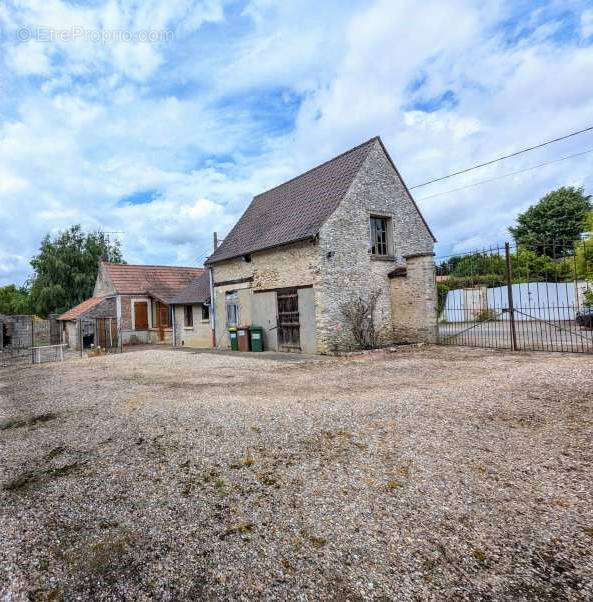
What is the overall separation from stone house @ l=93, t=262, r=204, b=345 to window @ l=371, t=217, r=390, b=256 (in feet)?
45.9

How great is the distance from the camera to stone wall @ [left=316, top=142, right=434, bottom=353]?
1340cm

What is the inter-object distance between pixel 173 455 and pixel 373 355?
9380 mm

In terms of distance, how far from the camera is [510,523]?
→ 2832 millimetres

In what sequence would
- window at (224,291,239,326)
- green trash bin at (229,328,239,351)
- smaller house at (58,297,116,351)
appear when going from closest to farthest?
green trash bin at (229,328,239,351) < window at (224,291,239,326) < smaller house at (58,297,116,351)

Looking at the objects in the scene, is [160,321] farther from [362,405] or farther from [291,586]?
[291,586]

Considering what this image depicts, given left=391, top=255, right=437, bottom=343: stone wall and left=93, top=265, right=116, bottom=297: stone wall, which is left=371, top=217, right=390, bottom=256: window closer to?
left=391, top=255, right=437, bottom=343: stone wall

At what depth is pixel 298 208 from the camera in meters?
16.2

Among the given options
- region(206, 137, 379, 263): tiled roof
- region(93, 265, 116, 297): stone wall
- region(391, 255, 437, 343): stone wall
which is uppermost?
region(206, 137, 379, 263): tiled roof

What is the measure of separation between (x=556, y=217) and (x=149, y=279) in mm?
34538

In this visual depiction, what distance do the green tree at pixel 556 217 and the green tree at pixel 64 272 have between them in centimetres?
3967

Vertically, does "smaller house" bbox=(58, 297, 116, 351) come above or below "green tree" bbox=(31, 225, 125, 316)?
below

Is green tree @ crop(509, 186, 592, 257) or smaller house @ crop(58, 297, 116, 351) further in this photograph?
green tree @ crop(509, 186, 592, 257)

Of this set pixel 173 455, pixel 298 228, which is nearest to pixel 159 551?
pixel 173 455

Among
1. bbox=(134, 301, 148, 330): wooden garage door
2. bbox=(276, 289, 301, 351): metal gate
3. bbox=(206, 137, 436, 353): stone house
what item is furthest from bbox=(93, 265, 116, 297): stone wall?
bbox=(276, 289, 301, 351): metal gate
